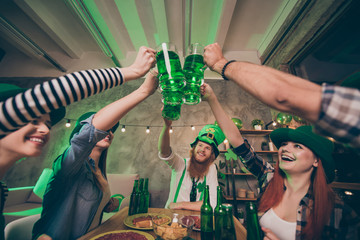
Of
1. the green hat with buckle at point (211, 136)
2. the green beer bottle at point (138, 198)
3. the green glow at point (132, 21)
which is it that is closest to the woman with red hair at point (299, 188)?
the green hat with buckle at point (211, 136)

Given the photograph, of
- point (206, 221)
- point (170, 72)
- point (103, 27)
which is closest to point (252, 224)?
point (206, 221)

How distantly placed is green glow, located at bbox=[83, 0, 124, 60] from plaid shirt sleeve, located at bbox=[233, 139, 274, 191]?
388 cm

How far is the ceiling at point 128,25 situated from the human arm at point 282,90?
2.88m

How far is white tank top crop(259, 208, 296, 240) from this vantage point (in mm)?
1100

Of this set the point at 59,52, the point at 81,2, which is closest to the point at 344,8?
the point at 81,2

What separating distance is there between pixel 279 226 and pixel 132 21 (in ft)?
15.1

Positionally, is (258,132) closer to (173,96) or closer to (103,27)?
(173,96)

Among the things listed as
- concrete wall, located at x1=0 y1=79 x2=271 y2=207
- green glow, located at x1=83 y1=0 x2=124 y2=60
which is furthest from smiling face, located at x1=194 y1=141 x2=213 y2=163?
green glow, located at x1=83 y1=0 x2=124 y2=60

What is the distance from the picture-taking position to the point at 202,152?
2.14 meters

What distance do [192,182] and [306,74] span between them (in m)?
3.59

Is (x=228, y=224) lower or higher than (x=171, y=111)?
lower

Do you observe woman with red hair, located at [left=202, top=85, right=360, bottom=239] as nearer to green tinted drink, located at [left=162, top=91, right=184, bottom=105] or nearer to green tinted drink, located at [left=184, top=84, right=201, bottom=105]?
green tinted drink, located at [left=184, top=84, right=201, bottom=105]

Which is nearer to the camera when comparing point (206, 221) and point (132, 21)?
point (206, 221)

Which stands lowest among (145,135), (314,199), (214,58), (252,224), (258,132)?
(252,224)
